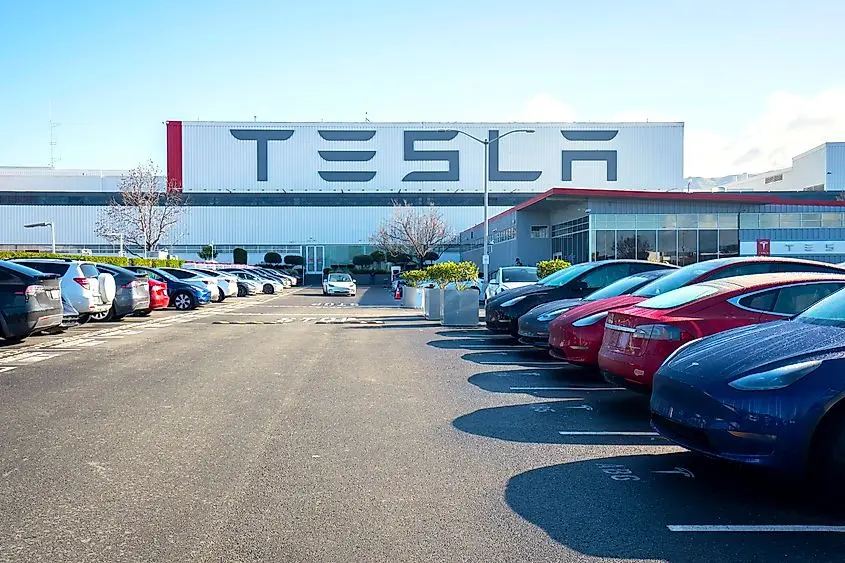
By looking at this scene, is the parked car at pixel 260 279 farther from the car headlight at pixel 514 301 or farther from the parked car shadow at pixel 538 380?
the parked car shadow at pixel 538 380

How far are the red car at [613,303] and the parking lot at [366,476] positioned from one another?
0.47 m

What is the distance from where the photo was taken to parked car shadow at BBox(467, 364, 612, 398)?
9430mm

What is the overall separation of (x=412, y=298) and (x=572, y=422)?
21476 mm

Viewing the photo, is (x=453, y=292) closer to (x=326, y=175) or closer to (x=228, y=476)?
(x=228, y=476)

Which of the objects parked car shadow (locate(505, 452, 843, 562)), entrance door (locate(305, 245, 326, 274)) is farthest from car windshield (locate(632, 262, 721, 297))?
entrance door (locate(305, 245, 326, 274))

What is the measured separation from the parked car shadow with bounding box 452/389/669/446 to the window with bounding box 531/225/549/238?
38.3m

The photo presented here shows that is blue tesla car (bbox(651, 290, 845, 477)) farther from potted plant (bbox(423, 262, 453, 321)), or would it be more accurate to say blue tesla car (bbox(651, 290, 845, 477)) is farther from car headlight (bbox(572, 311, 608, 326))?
potted plant (bbox(423, 262, 453, 321))

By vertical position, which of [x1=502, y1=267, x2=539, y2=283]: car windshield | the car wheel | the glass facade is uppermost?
the glass facade

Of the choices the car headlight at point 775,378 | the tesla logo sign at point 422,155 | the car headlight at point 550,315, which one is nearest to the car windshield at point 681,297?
the car headlight at point 775,378

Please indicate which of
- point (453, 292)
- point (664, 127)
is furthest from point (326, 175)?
point (453, 292)

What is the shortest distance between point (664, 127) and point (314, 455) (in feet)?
238

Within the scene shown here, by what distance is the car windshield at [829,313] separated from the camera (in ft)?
19.1

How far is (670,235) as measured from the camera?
37188 millimetres

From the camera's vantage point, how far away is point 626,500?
5.18 m
